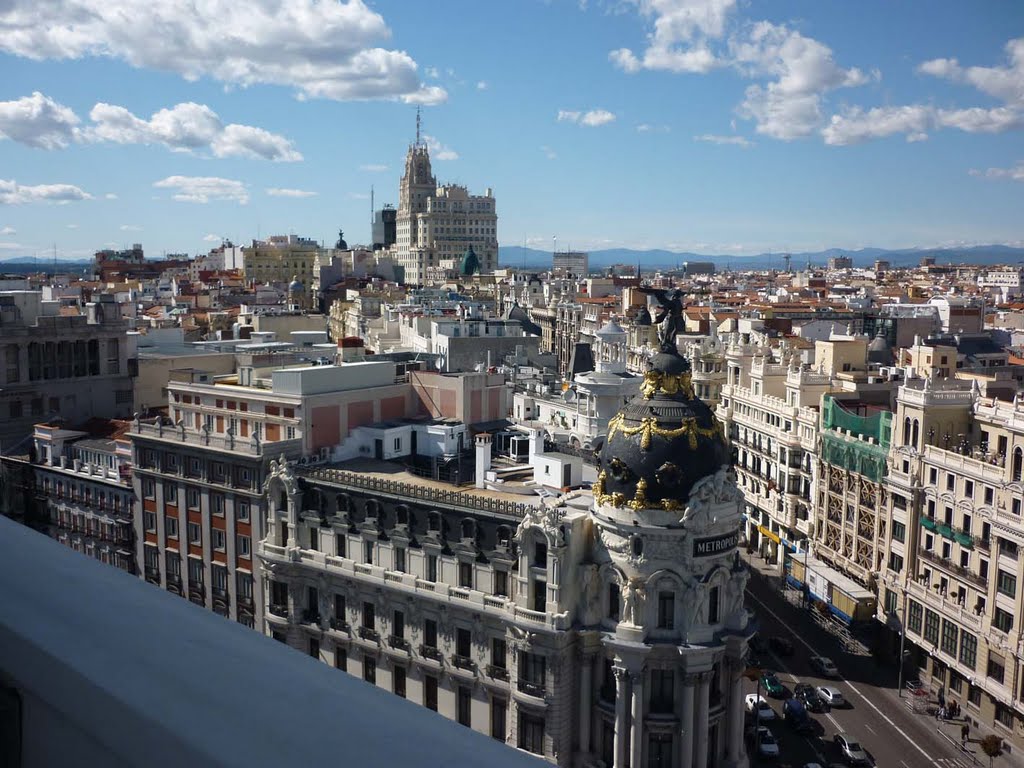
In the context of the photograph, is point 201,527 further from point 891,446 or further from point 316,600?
point 891,446

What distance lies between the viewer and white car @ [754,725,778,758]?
4406cm

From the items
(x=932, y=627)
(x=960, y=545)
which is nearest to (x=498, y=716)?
(x=932, y=627)

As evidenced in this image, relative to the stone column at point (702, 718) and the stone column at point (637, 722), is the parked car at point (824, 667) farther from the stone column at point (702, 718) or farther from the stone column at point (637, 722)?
the stone column at point (637, 722)

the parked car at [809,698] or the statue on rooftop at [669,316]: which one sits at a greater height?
the statue on rooftop at [669,316]

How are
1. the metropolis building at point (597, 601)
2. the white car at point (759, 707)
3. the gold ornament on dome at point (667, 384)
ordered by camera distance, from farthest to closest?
the white car at point (759, 707) → the gold ornament on dome at point (667, 384) → the metropolis building at point (597, 601)

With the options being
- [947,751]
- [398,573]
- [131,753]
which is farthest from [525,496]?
[131,753]

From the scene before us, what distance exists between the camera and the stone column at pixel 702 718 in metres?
36.9

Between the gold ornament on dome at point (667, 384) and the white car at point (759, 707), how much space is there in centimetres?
1705

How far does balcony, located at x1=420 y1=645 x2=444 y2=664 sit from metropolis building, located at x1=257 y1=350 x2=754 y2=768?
0.19 ft

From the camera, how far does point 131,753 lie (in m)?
3.01

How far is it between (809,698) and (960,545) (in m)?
10.4

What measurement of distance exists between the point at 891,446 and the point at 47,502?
4995 cm

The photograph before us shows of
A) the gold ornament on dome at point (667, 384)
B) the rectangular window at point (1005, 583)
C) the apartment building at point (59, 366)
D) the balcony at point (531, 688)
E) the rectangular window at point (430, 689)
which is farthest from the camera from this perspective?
the apartment building at point (59, 366)

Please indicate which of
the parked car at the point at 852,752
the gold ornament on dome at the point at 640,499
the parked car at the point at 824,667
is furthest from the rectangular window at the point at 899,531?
the gold ornament on dome at the point at 640,499
